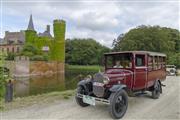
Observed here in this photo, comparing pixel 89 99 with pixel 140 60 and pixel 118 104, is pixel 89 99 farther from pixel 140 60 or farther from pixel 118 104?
pixel 140 60

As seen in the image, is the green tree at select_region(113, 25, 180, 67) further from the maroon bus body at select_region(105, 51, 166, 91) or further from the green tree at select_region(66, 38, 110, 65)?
the maroon bus body at select_region(105, 51, 166, 91)

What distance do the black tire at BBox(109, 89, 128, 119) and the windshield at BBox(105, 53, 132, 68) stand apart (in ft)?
4.62

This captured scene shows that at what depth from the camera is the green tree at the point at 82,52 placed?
64.8 metres

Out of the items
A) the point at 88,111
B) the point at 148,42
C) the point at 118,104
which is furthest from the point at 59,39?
the point at 118,104

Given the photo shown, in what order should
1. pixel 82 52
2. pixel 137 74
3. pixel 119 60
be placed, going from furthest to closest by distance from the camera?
pixel 82 52 < pixel 119 60 < pixel 137 74

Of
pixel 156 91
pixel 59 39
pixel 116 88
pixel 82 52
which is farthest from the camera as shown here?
pixel 82 52

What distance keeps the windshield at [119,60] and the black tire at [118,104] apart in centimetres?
141

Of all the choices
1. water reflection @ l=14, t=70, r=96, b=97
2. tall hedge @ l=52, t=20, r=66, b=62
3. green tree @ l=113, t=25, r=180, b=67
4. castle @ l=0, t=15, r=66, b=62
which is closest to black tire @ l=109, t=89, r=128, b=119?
water reflection @ l=14, t=70, r=96, b=97

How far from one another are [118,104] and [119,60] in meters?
2.09

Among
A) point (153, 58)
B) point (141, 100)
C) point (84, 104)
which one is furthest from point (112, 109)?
point (153, 58)

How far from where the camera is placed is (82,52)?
219 feet

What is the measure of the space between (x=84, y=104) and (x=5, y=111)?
9.15ft

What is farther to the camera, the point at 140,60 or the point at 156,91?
the point at 156,91

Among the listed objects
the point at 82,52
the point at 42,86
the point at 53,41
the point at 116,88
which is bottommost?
the point at 42,86
